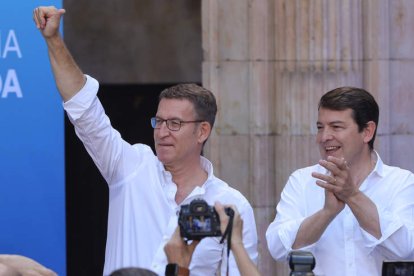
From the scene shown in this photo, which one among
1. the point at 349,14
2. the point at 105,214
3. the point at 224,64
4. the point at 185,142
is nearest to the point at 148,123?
the point at 105,214

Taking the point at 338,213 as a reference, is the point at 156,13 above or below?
above

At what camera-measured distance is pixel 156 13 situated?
933 cm

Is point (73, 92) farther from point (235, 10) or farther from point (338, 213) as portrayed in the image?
point (235, 10)

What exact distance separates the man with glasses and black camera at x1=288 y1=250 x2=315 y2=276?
0.99m

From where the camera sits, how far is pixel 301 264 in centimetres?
481

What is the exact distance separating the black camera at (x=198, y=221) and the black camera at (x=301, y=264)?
1.04 feet

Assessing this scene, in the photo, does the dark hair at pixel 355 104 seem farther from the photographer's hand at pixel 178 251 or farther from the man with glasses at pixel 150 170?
the photographer's hand at pixel 178 251

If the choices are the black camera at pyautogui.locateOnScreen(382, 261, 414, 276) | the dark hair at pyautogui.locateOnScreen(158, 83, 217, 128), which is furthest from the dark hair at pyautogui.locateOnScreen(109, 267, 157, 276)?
the dark hair at pyautogui.locateOnScreen(158, 83, 217, 128)

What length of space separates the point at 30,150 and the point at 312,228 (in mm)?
2107

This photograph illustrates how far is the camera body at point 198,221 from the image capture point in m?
4.84

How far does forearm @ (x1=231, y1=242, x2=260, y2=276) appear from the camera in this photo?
15.8ft

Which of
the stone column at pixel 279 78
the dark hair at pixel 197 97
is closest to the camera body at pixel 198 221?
the dark hair at pixel 197 97

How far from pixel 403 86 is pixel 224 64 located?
126 centimetres

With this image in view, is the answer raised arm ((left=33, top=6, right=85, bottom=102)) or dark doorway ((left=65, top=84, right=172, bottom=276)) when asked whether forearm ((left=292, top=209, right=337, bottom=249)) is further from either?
dark doorway ((left=65, top=84, right=172, bottom=276))
